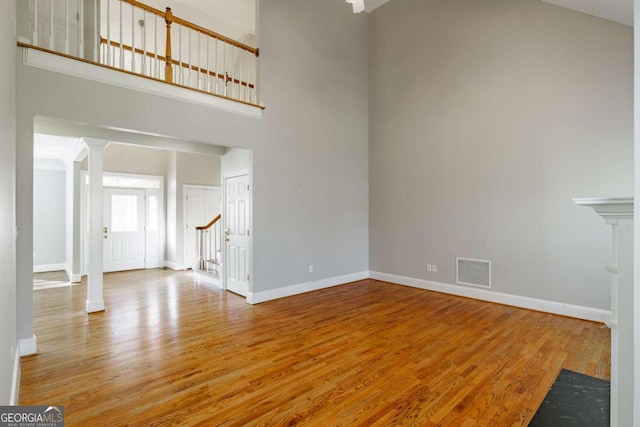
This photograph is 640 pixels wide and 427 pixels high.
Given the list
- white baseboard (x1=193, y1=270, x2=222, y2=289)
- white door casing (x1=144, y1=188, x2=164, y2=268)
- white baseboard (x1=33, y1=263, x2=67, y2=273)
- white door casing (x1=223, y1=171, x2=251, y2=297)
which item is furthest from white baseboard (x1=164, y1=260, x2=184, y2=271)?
white door casing (x1=223, y1=171, x2=251, y2=297)

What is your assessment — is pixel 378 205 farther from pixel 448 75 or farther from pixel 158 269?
pixel 158 269

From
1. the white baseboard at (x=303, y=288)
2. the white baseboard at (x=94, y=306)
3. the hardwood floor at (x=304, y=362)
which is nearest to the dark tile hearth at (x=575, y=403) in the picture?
the hardwood floor at (x=304, y=362)

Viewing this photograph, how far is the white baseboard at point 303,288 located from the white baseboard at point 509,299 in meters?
0.63

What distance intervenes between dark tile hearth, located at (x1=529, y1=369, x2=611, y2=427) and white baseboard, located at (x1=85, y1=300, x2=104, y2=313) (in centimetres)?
522

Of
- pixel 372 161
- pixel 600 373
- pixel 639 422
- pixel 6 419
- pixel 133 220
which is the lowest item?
pixel 600 373

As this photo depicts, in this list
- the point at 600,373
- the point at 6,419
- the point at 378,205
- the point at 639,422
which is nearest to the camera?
the point at 639,422

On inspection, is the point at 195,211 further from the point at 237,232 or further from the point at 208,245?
the point at 237,232

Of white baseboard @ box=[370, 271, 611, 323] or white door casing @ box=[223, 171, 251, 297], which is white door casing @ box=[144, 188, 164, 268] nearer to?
white door casing @ box=[223, 171, 251, 297]

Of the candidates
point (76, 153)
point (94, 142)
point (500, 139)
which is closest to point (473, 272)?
point (500, 139)

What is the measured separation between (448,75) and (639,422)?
542cm

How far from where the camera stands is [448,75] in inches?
209

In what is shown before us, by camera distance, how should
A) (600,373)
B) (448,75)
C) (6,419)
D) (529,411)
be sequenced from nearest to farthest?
(6,419)
(529,411)
(600,373)
(448,75)

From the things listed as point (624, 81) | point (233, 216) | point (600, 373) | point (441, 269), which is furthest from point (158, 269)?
point (624, 81)

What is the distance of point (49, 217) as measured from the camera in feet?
25.3
